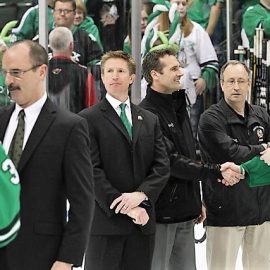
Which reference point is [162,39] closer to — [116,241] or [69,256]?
[116,241]

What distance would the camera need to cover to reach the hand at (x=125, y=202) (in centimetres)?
306

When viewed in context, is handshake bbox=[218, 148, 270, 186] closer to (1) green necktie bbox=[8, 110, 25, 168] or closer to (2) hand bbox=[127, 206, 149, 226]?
(2) hand bbox=[127, 206, 149, 226]

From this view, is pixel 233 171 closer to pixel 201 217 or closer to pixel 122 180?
pixel 201 217

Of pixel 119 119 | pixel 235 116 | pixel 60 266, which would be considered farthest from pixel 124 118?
pixel 60 266

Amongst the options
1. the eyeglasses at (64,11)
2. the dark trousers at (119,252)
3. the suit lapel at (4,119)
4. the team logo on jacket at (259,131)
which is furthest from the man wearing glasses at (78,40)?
the suit lapel at (4,119)

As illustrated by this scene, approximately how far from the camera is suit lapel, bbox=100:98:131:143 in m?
3.21

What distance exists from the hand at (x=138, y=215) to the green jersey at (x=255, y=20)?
11.1 ft

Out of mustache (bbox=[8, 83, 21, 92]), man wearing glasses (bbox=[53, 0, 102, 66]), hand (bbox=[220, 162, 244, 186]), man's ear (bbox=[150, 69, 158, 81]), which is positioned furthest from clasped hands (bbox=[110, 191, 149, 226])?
man wearing glasses (bbox=[53, 0, 102, 66])

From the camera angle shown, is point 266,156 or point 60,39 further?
point 60,39

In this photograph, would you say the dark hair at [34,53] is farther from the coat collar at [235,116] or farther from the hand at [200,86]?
the hand at [200,86]

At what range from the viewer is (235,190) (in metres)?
3.75

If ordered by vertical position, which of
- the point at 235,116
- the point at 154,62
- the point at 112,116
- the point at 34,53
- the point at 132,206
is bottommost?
the point at 132,206

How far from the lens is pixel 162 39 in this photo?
19.9ft

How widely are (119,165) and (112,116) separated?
10.0 inches
